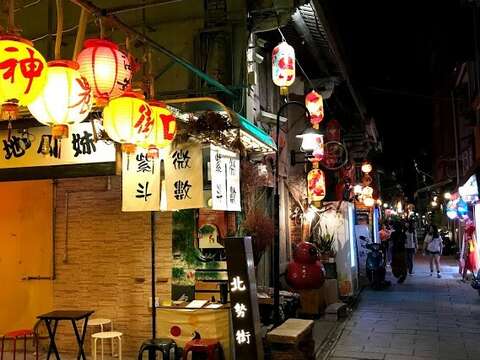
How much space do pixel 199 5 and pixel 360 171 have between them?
2005cm

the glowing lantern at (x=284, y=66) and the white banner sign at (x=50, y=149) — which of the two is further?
the glowing lantern at (x=284, y=66)

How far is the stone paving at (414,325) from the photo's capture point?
1086 centimetres

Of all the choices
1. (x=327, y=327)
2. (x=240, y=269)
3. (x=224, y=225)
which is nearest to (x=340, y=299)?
(x=327, y=327)

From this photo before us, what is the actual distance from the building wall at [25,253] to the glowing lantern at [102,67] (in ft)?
18.2

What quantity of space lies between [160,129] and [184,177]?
5.34 ft

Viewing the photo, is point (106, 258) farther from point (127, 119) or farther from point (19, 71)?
point (19, 71)

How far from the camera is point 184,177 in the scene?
9.15 m

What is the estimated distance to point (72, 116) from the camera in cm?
604

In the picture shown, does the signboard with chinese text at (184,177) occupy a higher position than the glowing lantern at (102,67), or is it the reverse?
the glowing lantern at (102,67)

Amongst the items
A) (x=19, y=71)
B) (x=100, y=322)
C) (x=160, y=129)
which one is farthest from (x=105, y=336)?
(x=19, y=71)

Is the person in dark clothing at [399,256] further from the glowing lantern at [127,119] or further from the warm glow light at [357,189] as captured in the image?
the glowing lantern at [127,119]

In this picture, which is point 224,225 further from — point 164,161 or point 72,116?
point 72,116

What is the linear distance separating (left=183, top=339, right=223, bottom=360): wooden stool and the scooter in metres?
13.2

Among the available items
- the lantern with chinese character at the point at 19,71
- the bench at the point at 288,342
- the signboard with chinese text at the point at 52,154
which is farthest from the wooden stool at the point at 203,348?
the lantern with chinese character at the point at 19,71
